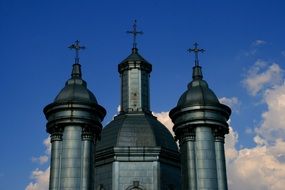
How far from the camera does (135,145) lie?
64.4m

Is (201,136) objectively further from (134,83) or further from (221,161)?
(134,83)

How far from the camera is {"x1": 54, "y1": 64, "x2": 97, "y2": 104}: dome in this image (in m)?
54.3

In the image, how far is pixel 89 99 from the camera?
54625mm

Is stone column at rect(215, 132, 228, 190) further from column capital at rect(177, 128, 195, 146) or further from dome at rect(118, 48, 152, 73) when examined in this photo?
dome at rect(118, 48, 152, 73)

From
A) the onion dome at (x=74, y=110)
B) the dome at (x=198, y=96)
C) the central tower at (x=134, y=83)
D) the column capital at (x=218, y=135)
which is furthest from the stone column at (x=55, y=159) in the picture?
the central tower at (x=134, y=83)

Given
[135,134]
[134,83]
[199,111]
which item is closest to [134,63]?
[134,83]

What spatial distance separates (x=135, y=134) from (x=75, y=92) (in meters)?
12.6

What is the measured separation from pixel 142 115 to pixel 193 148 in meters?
16.4

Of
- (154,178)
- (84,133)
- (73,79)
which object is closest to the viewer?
(84,133)

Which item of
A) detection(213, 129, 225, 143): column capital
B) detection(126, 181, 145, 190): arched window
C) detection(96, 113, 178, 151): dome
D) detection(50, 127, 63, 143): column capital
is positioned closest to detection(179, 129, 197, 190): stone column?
detection(213, 129, 225, 143): column capital

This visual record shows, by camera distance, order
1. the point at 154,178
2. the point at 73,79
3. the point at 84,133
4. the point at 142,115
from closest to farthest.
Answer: the point at 84,133
the point at 73,79
the point at 154,178
the point at 142,115

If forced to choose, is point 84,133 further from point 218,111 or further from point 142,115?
point 142,115

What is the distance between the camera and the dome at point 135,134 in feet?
212

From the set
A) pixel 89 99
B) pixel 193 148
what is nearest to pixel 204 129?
pixel 193 148
